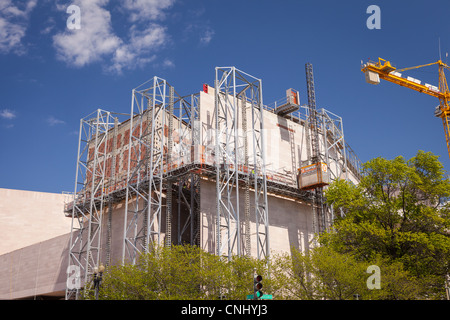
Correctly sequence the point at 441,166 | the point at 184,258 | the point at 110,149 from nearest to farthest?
the point at 184,258
the point at 441,166
the point at 110,149

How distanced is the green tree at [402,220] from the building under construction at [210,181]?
25.8 ft

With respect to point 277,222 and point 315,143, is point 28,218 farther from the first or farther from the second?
point 315,143

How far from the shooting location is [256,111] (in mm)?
53781

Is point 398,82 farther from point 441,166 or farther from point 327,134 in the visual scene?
point 441,166

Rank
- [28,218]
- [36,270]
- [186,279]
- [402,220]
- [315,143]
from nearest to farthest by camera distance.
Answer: [186,279] → [402,220] → [315,143] → [36,270] → [28,218]

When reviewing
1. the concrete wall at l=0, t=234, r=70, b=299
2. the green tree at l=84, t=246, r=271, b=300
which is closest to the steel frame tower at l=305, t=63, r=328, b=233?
the green tree at l=84, t=246, r=271, b=300

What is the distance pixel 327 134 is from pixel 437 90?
3048 centimetres

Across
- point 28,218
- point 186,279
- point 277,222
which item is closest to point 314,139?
point 277,222

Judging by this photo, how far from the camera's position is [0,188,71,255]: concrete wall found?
258 ft

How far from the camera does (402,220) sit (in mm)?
40875

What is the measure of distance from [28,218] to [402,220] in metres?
62.1
